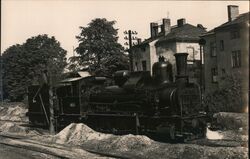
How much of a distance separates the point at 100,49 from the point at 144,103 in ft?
114

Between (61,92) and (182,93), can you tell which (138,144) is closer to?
(182,93)

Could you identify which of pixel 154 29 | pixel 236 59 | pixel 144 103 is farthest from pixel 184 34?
pixel 144 103

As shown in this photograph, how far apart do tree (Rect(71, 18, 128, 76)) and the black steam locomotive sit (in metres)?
27.7

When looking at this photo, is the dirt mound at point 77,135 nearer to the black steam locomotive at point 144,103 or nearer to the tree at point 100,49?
the black steam locomotive at point 144,103

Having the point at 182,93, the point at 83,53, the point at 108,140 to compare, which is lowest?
the point at 108,140

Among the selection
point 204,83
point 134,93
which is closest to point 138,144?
point 134,93

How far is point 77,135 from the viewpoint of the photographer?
63.3ft

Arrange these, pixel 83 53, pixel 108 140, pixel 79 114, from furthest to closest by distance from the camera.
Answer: pixel 83 53, pixel 79 114, pixel 108 140

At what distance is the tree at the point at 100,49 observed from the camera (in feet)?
164

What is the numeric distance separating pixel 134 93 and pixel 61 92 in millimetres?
6809

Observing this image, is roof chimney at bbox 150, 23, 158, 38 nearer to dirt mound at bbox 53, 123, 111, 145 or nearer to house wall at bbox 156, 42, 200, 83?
house wall at bbox 156, 42, 200, 83

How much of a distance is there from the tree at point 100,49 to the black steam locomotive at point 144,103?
27.7 metres

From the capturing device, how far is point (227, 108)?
28156 millimetres

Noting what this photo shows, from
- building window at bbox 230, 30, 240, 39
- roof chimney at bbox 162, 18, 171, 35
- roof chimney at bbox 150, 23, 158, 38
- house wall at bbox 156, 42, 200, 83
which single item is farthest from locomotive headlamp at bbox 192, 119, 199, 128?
roof chimney at bbox 150, 23, 158, 38
